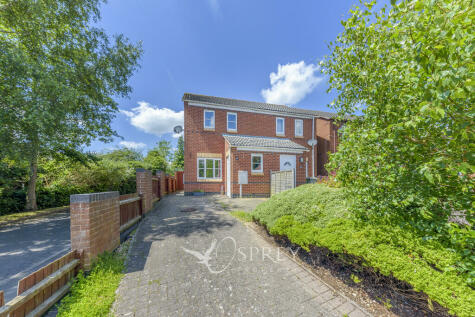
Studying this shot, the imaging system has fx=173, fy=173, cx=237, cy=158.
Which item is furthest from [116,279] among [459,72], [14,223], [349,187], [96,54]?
[96,54]

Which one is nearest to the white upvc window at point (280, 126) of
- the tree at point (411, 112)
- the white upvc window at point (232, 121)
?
the white upvc window at point (232, 121)

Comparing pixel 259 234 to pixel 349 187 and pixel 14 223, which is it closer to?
pixel 349 187

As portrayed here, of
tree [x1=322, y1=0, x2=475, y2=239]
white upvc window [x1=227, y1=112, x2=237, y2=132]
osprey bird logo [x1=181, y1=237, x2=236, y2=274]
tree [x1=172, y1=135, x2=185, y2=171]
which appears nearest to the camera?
tree [x1=322, y1=0, x2=475, y2=239]

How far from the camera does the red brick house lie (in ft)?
37.6

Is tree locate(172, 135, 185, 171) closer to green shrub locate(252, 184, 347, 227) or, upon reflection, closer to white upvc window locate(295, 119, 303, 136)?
white upvc window locate(295, 119, 303, 136)

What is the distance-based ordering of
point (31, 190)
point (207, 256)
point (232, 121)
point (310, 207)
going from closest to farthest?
point (207, 256) → point (310, 207) → point (31, 190) → point (232, 121)

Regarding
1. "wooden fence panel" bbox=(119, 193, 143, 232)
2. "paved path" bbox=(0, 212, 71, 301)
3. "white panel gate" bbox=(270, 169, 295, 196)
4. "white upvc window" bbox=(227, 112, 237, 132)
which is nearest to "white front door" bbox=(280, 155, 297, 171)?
"white panel gate" bbox=(270, 169, 295, 196)

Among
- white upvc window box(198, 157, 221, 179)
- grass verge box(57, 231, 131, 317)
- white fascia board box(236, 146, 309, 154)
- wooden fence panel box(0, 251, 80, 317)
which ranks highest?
white fascia board box(236, 146, 309, 154)

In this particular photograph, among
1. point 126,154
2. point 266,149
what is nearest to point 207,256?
point 266,149

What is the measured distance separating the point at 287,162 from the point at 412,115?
34.8ft

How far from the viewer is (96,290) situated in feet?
7.90

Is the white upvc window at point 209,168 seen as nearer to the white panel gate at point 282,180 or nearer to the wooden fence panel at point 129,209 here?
the white panel gate at point 282,180

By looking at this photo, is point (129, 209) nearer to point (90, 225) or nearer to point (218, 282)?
point (90, 225)

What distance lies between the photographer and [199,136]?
13164mm
